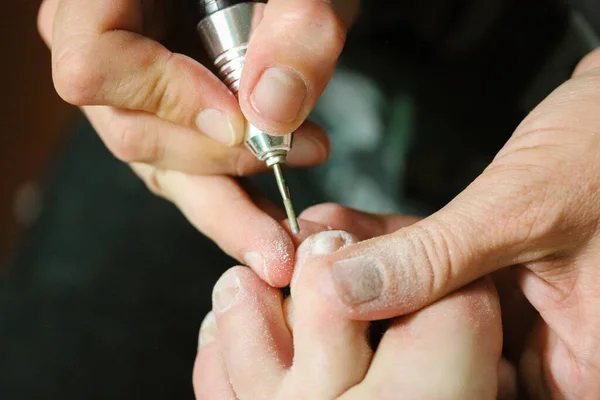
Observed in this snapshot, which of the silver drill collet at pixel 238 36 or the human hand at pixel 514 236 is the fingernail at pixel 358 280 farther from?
the silver drill collet at pixel 238 36

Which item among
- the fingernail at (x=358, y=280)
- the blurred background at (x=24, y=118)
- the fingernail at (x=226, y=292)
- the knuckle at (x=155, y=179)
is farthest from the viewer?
the blurred background at (x=24, y=118)

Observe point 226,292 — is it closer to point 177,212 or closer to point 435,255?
point 435,255

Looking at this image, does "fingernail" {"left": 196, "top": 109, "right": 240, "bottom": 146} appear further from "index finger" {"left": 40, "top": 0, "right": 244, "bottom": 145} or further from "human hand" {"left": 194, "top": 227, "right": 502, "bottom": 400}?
"human hand" {"left": 194, "top": 227, "right": 502, "bottom": 400}

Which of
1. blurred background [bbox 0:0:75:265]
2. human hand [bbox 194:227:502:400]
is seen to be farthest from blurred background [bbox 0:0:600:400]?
human hand [bbox 194:227:502:400]

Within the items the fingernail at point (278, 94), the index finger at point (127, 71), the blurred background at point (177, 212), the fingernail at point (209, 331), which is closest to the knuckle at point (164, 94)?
the index finger at point (127, 71)

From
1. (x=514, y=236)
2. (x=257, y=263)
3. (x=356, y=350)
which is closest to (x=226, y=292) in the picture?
(x=257, y=263)


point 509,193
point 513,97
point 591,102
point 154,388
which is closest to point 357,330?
point 509,193
